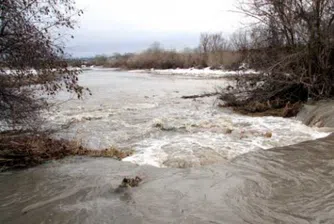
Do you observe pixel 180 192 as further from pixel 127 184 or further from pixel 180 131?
pixel 180 131

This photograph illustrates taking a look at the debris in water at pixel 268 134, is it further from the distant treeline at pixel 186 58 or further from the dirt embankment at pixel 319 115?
the distant treeline at pixel 186 58

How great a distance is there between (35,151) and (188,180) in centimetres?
357

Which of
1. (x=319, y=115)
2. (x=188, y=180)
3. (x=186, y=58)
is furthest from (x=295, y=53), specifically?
(x=186, y=58)

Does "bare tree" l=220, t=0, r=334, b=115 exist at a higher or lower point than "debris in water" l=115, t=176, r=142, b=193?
higher

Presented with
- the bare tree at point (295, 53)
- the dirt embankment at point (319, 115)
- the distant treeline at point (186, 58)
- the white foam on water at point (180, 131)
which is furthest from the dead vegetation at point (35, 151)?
the distant treeline at point (186, 58)

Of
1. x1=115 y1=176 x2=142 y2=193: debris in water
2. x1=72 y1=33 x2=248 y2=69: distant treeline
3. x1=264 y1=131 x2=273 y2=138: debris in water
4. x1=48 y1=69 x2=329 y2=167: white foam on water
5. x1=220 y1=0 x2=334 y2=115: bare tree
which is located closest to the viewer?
x1=115 y1=176 x2=142 y2=193: debris in water

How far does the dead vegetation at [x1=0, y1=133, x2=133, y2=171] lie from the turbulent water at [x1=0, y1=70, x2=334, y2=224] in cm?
32

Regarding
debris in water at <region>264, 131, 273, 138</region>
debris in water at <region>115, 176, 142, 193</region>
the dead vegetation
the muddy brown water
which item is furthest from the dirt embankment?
debris in water at <region>115, 176, 142, 193</region>

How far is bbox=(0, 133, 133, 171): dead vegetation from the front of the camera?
8.09 m

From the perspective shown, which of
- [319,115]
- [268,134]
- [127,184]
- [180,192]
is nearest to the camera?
[180,192]

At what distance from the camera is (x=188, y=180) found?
7016mm

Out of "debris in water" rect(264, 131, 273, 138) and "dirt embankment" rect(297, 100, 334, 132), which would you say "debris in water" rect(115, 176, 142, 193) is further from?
"dirt embankment" rect(297, 100, 334, 132)

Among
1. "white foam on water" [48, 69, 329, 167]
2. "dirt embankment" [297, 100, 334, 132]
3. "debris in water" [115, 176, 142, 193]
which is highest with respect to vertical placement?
"dirt embankment" [297, 100, 334, 132]

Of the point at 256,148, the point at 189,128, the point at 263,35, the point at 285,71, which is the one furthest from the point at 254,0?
the point at 256,148
